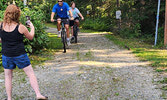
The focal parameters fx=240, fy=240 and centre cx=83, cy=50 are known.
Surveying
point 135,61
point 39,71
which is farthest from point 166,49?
point 39,71

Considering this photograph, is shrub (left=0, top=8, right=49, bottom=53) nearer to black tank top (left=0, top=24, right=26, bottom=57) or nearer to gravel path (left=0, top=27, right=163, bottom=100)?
gravel path (left=0, top=27, right=163, bottom=100)

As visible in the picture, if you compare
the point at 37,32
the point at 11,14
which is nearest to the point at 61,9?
the point at 37,32

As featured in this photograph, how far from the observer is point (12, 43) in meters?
3.68

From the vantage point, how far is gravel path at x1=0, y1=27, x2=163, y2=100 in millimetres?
4504

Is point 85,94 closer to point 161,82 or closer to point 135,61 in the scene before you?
point 161,82

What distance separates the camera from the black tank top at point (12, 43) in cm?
365

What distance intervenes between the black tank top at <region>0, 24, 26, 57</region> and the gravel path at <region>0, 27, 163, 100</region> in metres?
1.09

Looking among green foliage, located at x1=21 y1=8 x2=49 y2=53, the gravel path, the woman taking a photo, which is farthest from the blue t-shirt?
the woman taking a photo

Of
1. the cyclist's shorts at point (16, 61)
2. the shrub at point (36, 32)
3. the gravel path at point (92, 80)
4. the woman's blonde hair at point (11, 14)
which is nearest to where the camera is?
the woman's blonde hair at point (11, 14)

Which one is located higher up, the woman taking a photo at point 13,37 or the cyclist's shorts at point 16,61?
the woman taking a photo at point 13,37

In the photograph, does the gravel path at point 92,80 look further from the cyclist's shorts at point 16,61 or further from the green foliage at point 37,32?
the green foliage at point 37,32

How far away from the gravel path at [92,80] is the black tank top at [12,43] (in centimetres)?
109

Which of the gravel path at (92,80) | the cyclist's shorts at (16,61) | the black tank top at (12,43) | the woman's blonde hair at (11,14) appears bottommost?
the gravel path at (92,80)

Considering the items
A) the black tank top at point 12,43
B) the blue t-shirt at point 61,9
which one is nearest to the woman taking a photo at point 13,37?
the black tank top at point 12,43
